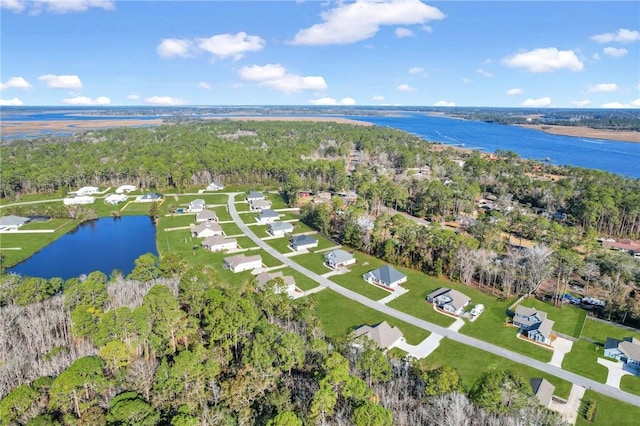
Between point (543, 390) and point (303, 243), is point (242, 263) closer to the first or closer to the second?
point (303, 243)

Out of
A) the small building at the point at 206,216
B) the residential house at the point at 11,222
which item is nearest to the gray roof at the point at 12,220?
the residential house at the point at 11,222

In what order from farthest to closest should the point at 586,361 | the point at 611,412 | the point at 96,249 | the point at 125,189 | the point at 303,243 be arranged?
the point at 125,189 < the point at 96,249 < the point at 303,243 < the point at 586,361 < the point at 611,412

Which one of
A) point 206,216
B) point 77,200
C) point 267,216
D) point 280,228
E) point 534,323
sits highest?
point 77,200

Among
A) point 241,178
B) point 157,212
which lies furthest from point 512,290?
point 241,178

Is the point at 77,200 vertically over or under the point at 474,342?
over

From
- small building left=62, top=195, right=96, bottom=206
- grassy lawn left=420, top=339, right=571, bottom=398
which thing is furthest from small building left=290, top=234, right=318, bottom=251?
small building left=62, top=195, right=96, bottom=206

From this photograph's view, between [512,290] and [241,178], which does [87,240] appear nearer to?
[241,178]

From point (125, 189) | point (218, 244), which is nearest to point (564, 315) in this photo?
point (218, 244)
